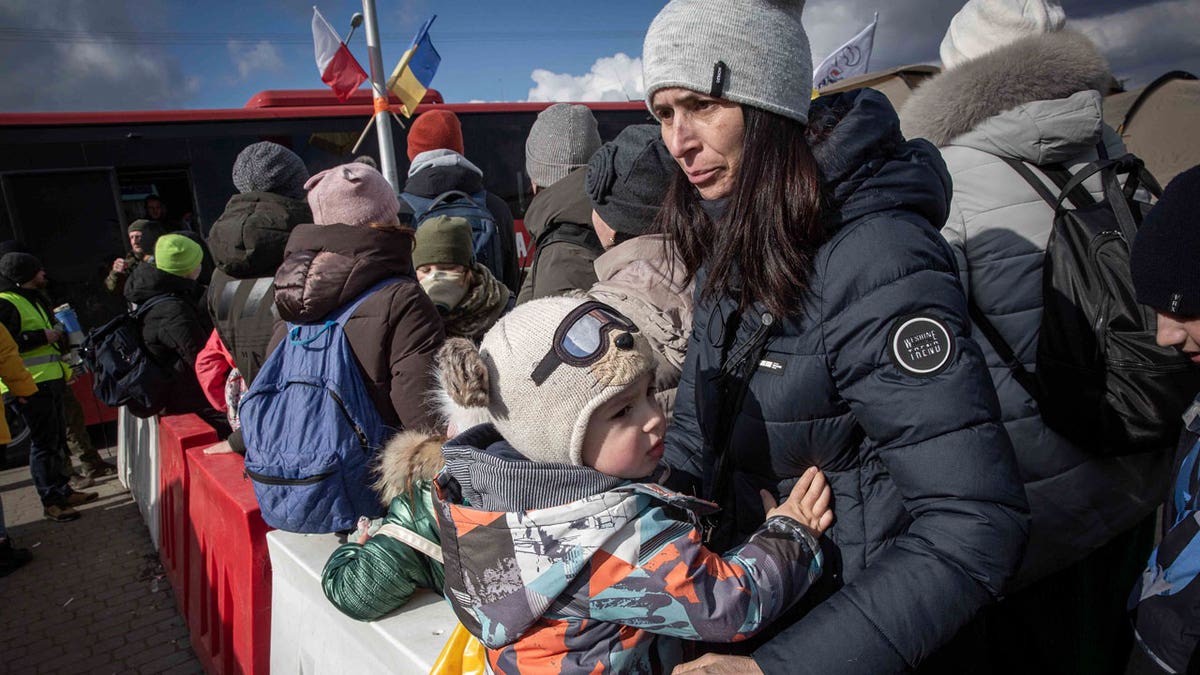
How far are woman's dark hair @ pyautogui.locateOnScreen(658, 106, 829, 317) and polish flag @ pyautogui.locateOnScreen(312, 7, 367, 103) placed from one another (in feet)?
28.2

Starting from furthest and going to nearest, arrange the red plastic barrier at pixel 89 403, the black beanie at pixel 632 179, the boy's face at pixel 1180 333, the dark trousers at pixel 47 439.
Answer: the red plastic barrier at pixel 89 403 → the dark trousers at pixel 47 439 → the black beanie at pixel 632 179 → the boy's face at pixel 1180 333

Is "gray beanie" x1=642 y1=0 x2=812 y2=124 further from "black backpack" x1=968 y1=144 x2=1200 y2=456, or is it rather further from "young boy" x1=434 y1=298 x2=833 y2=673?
"black backpack" x1=968 y1=144 x2=1200 y2=456

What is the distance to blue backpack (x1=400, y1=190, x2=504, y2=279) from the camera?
454cm

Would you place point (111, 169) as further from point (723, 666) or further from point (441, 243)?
point (723, 666)

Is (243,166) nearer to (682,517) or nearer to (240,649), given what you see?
(240,649)

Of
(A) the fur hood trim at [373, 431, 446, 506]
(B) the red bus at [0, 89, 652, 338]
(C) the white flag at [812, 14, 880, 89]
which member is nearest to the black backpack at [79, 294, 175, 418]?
(A) the fur hood trim at [373, 431, 446, 506]

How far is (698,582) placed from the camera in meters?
1.23

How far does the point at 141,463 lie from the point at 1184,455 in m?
6.61

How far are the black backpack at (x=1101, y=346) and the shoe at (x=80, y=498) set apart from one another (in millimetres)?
7296

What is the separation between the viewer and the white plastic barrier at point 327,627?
191 centimetres

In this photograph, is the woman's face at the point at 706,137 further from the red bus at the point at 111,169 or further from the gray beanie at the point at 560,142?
the red bus at the point at 111,169

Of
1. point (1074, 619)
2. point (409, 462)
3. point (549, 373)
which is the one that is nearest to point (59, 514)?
point (409, 462)

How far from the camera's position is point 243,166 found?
11.1ft

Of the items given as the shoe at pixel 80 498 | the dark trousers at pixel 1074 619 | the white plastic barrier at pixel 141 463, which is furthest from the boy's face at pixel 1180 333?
the shoe at pixel 80 498
